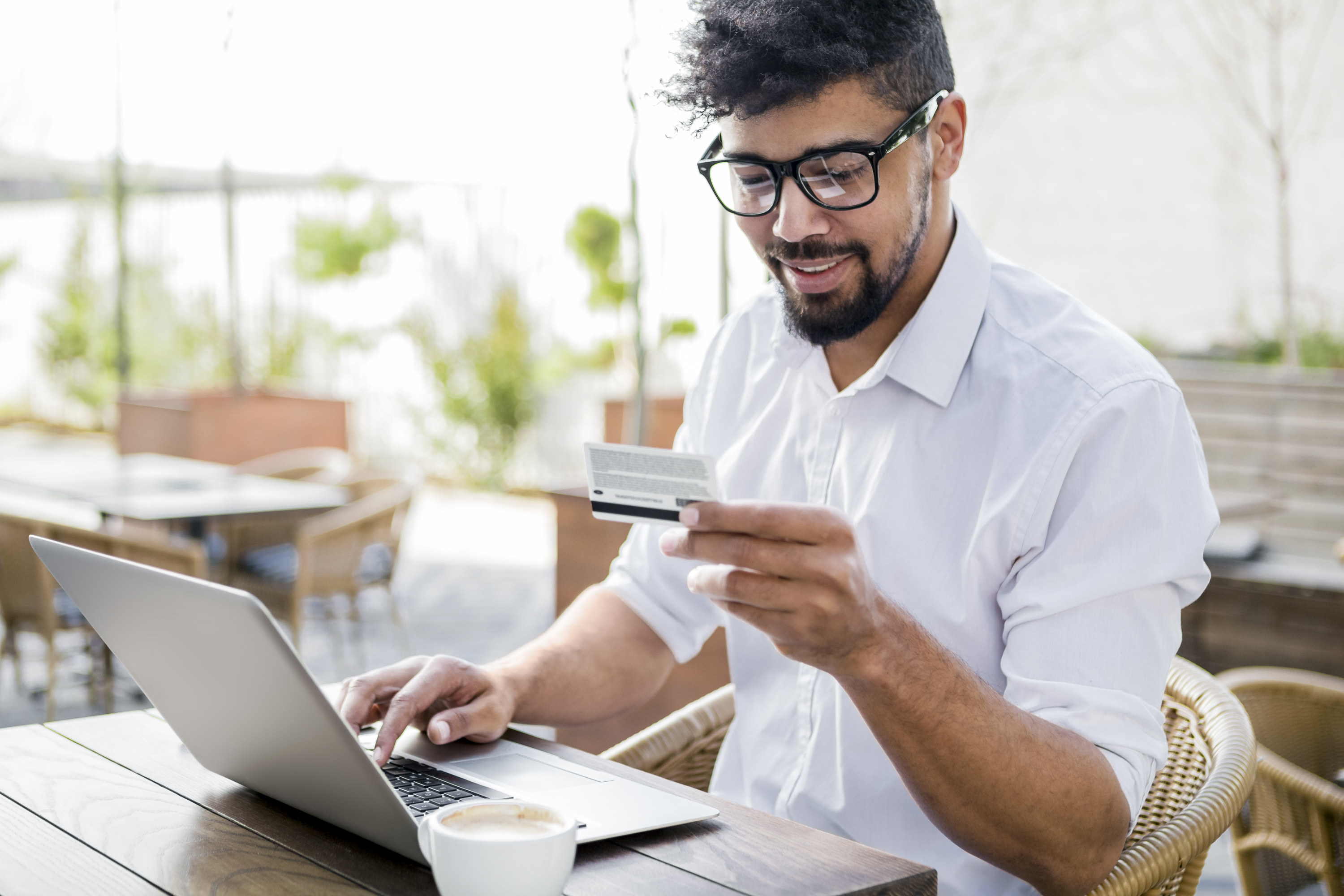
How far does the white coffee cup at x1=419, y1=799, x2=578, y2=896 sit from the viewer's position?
2.36ft

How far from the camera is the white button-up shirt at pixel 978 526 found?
3.56 ft

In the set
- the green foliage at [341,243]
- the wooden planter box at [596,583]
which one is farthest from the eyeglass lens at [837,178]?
the green foliage at [341,243]

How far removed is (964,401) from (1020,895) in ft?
1.64

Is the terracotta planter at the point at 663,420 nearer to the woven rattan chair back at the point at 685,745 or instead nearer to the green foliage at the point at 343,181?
the woven rattan chair back at the point at 685,745

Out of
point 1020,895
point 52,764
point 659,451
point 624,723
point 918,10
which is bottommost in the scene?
point 624,723

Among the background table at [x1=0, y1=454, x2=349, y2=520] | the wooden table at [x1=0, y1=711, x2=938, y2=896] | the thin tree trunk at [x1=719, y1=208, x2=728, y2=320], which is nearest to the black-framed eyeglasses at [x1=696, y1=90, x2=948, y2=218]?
the wooden table at [x1=0, y1=711, x2=938, y2=896]

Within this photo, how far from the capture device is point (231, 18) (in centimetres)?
521

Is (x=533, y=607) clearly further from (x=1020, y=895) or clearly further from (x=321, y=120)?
(x=321, y=120)

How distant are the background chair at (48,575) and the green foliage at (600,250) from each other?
5.64 m

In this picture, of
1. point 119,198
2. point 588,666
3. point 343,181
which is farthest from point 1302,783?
point 343,181

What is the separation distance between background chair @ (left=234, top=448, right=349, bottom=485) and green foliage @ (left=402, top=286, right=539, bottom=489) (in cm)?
383

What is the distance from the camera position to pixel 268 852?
886 millimetres

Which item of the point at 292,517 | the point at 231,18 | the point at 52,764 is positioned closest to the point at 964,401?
the point at 52,764

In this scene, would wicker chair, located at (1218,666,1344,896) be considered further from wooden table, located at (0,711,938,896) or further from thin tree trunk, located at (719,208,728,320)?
thin tree trunk, located at (719,208,728,320)
